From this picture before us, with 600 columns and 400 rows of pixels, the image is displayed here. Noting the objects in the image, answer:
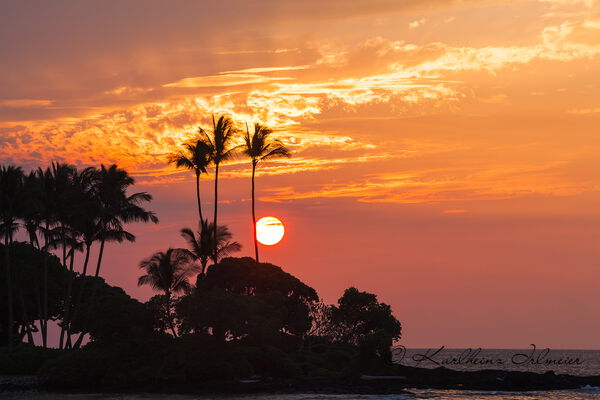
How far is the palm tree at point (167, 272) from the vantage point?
8656 cm

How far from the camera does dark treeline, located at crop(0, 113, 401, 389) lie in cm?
6500

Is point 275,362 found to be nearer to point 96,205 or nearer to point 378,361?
point 378,361

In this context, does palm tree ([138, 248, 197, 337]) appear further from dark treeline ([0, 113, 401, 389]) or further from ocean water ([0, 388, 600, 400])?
ocean water ([0, 388, 600, 400])

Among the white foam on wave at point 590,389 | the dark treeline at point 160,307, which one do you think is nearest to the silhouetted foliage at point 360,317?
the dark treeline at point 160,307

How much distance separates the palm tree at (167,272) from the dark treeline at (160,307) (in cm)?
11

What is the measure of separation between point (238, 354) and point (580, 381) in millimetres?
33614

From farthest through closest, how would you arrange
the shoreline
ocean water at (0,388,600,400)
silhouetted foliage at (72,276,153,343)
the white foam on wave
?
the white foam on wave
silhouetted foliage at (72,276,153,343)
the shoreline
ocean water at (0,388,600,400)

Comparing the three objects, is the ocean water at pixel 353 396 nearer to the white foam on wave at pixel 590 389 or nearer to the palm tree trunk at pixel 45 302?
the white foam on wave at pixel 590 389

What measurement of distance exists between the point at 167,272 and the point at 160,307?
64.1 ft

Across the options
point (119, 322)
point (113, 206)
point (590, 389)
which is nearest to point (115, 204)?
point (113, 206)

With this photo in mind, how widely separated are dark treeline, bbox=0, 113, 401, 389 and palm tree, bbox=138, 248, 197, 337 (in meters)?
0.11

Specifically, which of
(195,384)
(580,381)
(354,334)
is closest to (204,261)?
(354,334)

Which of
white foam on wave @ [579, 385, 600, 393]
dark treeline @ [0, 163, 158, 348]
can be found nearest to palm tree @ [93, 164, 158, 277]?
dark treeline @ [0, 163, 158, 348]

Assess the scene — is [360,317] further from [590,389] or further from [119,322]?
[119,322]
